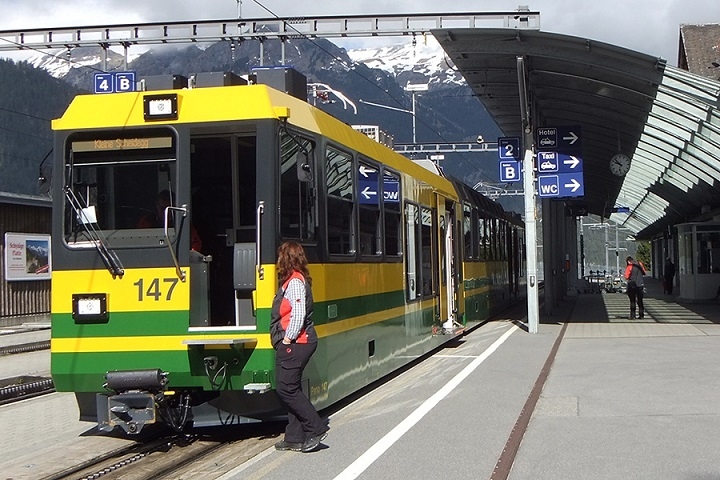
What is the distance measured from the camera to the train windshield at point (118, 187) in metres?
8.59

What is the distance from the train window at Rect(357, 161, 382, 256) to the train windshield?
2695 mm

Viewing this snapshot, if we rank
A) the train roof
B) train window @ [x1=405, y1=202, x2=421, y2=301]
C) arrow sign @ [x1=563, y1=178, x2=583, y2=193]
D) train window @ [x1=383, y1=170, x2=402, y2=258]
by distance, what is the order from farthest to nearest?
arrow sign @ [x1=563, y1=178, x2=583, y2=193] → train window @ [x1=405, y1=202, x2=421, y2=301] → train window @ [x1=383, y1=170, x2=402, y2=258] → the train roof

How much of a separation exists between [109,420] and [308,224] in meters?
2.50

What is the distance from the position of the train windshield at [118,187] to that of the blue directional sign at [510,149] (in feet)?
45.8

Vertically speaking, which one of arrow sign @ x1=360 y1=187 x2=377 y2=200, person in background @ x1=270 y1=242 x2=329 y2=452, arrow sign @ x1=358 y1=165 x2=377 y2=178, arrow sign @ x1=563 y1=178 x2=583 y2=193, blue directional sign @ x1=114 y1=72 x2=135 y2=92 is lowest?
person in background @ x1=270 y1=242 x2=329 y2=452

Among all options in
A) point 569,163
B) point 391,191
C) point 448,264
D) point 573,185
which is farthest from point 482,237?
point 391,191

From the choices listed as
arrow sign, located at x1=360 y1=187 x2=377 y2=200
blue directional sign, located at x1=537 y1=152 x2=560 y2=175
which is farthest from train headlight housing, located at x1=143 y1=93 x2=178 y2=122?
blue directional sign, located at x1=537 y1=152 x2=560 y2=175

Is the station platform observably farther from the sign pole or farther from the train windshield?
the sign pole

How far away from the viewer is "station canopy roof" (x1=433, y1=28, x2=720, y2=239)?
1709 cm

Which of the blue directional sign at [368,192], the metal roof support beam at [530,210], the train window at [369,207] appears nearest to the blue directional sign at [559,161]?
the metal roof support beam at [530,210]

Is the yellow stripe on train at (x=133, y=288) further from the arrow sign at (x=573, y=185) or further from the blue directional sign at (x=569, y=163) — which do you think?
the blue directional sign at (x=569, y=163)

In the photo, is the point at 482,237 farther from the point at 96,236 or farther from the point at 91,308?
the point at 91,308

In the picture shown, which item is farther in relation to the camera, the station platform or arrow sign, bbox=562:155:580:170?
arrow sign, bbox=562:155:580:170

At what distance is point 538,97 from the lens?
23.3 metres
